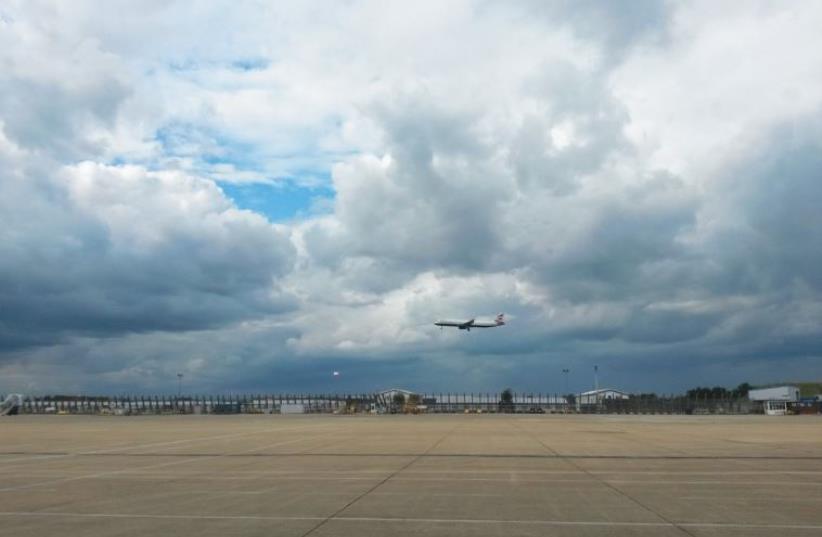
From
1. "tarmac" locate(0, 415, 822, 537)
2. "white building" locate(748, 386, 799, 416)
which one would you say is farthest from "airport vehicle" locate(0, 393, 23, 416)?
"white building" locate(748, 386, 799, 416)

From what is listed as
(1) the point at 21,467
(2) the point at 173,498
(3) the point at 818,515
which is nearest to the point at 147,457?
(1) the point at 21,467

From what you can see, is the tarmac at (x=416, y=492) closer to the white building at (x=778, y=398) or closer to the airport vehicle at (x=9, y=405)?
the white building at (x=778, y=398)

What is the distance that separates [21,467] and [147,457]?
5.47 meters

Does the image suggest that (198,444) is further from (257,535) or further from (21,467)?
(257,535)

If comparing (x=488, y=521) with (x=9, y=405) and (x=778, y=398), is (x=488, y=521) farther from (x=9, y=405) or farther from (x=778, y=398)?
(x=778, y=398)

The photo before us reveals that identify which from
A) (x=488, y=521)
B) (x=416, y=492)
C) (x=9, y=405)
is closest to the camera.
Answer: (x=488, y=521)

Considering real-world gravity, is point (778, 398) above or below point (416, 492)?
below

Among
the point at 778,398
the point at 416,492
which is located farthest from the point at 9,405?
the point at 778,398

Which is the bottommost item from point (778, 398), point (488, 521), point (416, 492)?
point (778, 398)

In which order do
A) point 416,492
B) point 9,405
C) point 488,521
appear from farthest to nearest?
point 9,405, point 416,492, point 488,521

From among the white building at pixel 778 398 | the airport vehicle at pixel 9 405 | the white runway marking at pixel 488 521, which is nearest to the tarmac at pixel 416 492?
the white runway marking at pixel 488 521

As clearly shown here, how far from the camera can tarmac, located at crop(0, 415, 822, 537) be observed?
584 inches

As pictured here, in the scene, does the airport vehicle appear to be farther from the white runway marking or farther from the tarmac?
the white runway marking

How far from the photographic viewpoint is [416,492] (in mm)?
19969
